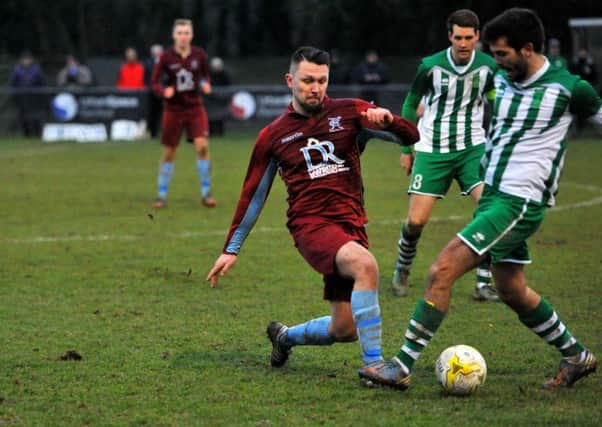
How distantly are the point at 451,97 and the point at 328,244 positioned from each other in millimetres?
3038

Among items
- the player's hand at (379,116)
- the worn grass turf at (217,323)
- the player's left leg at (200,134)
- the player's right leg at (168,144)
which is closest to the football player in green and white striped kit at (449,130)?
the worn grass turf at (217,323)

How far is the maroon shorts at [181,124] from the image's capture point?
14.3 metres

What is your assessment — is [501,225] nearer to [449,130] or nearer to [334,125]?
[334,125]

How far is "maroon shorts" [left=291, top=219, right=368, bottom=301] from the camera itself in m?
6.09

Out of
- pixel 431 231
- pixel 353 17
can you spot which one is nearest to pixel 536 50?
pixel 431 231

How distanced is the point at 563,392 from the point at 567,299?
2.67 meters

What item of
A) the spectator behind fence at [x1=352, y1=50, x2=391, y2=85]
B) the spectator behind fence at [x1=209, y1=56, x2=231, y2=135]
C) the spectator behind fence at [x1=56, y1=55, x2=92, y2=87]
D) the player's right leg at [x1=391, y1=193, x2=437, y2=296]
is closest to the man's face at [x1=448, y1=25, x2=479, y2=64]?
the player's right leg at [x1=391, y1=193, x2=437, y2=296]

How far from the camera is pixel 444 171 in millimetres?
8734

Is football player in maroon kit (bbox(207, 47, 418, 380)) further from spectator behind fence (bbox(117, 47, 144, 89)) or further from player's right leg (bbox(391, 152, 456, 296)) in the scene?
spectator behind fence (bbox(117, 47, 144, 89))

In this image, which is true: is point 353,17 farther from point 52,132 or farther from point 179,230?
point 179,230

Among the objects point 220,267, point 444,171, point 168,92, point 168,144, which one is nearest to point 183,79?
point 168,92

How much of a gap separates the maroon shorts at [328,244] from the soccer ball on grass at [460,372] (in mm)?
665

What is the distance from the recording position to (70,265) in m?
10.2

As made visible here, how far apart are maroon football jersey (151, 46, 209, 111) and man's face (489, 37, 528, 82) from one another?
881 centimetres
